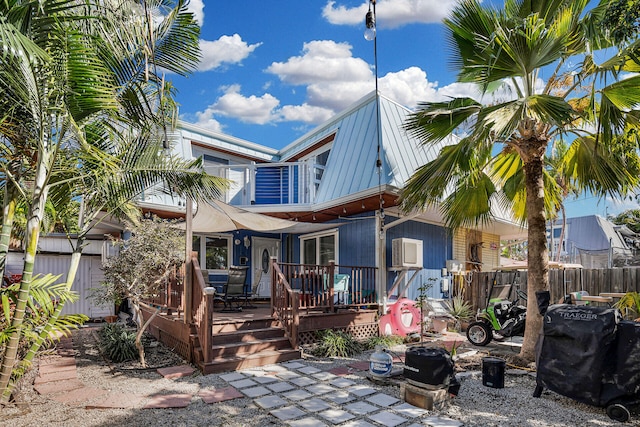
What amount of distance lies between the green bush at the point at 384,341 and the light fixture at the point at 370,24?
573cm

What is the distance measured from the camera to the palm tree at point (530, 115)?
201 inches

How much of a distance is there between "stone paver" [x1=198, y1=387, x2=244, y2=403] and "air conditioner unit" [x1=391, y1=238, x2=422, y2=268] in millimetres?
5067

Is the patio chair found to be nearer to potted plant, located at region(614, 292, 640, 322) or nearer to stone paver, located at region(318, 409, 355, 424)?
stone paver, located at region(318, 409, 355, 424)

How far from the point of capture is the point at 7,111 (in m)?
3.93

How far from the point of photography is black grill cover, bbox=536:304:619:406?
14.0 feet

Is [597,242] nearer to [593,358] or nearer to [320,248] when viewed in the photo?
[320,248]

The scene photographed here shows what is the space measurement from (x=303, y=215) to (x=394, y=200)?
112 inches

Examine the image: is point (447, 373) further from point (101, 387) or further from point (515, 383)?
point (101, 387)

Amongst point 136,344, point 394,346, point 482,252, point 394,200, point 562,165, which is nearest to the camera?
point 136,344

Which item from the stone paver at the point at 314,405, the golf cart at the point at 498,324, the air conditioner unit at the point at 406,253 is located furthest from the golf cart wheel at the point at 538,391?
the air conditioner unit at the point at 406,253

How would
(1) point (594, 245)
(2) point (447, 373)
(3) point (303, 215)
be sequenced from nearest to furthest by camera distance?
(2) point (447, 373) < (3) point (303, 215) < (1) point (594, 245)

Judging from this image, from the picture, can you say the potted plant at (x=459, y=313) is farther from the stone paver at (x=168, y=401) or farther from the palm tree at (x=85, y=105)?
the stone paver at (x=168, y=401)

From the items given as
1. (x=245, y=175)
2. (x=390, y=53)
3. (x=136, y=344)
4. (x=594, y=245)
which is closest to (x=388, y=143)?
(x=390, y=53)

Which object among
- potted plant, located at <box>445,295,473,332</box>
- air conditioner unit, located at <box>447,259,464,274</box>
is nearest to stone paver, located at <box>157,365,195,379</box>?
potted plant, located at <box>445,295,473,332</box>
